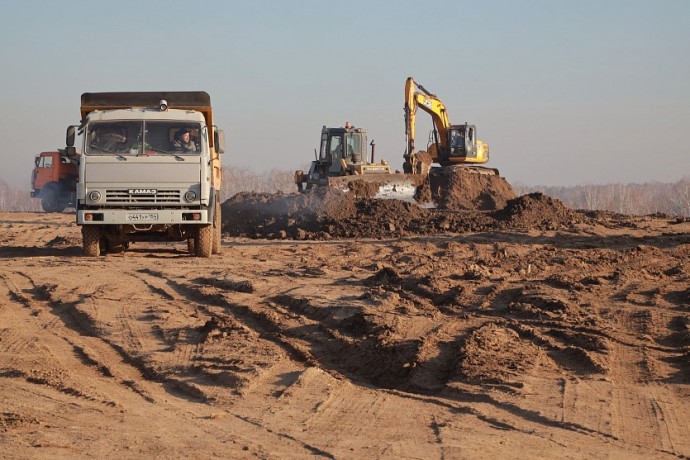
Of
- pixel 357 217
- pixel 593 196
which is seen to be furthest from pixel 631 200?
pixel 357 217

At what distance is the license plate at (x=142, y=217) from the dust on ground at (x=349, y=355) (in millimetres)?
747

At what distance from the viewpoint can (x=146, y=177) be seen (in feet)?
52.2

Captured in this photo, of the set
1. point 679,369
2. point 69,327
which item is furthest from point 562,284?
point 69,327

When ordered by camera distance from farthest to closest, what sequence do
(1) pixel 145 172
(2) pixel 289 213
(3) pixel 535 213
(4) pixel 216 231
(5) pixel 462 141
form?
(5) pixel 462 141
(3) pixel 535 213
(2) pixel 289 213
(4) pixel 216 231
(1) pixel 145 172

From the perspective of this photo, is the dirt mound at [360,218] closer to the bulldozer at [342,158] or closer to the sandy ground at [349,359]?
the bulldozer at [342,158]

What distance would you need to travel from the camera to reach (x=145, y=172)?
1591 cm

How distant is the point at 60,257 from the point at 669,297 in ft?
34.7

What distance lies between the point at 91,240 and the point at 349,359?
932 cm

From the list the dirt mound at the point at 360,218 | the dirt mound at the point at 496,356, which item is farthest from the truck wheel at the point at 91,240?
the dirt mound at the point at 496,356

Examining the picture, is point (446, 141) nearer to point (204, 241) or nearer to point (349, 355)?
point (204, 241)

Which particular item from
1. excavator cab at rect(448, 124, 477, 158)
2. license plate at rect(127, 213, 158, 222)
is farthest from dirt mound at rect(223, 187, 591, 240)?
excavator cab at rect(448, 124, 477, 158)

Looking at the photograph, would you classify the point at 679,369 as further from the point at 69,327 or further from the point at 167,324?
the point at 69,327

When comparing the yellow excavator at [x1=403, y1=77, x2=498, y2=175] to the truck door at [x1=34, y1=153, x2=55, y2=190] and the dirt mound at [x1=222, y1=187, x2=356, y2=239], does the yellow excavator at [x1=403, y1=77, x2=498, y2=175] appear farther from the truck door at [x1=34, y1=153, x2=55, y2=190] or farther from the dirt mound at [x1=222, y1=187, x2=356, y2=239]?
the truck door at [x1=34, y1=153, x2=55, y2=190]

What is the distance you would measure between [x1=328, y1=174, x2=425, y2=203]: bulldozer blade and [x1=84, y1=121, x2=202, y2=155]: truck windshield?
11.4 meters
